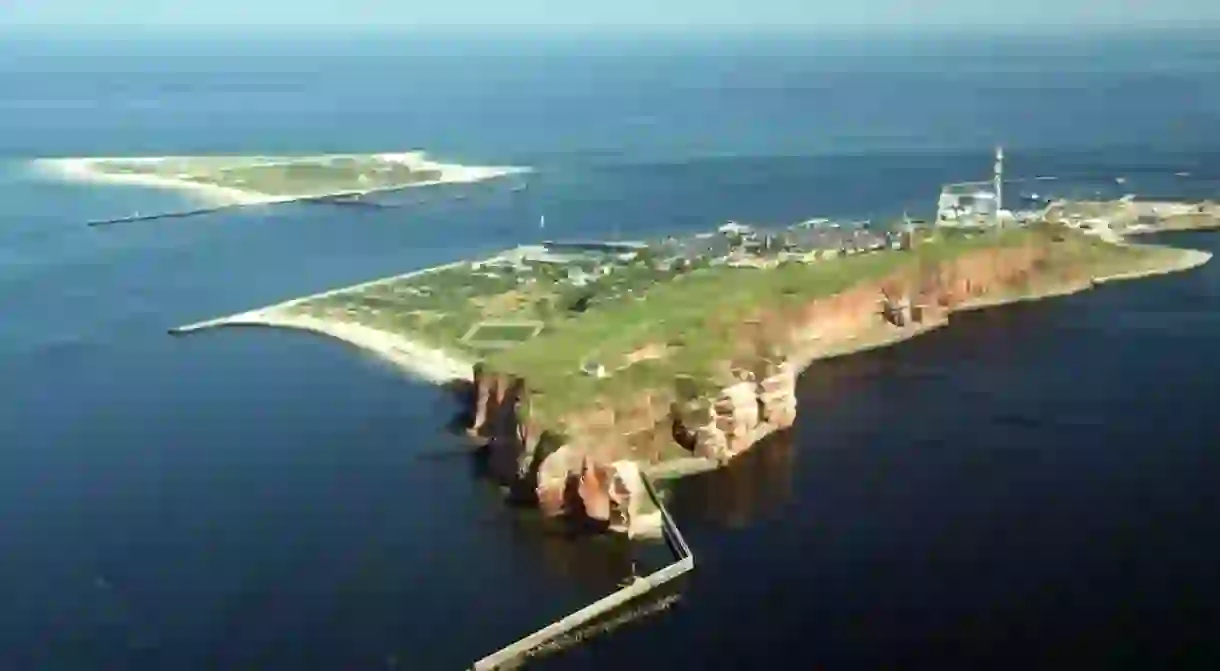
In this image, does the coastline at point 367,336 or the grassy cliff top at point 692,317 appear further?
the coastline at point 367,336

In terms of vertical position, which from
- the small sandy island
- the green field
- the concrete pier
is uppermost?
the small sandy island

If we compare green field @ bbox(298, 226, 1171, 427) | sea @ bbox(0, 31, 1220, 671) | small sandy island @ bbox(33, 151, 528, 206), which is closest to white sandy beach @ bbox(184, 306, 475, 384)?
green field @ bbox(298, 226, 1171, 427)

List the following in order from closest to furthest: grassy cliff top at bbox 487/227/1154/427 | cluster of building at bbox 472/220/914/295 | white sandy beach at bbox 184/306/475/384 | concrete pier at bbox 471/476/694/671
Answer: concrete pier at bbox 471/476/694/671 < grassy cliff top at bbox 487/227/1154/427 < white sandy beach at bbox 184/306/475/384 < cluster of building at bbox 472/220/914/295

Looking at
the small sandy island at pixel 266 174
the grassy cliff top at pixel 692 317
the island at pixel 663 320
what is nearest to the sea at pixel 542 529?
the island at pixel 663 320

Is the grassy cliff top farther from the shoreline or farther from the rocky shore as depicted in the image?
the shoreline

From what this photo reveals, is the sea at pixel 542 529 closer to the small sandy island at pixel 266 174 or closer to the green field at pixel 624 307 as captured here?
the green field at pixel 624 307

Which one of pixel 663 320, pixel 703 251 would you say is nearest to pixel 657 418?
pixel 663 320
